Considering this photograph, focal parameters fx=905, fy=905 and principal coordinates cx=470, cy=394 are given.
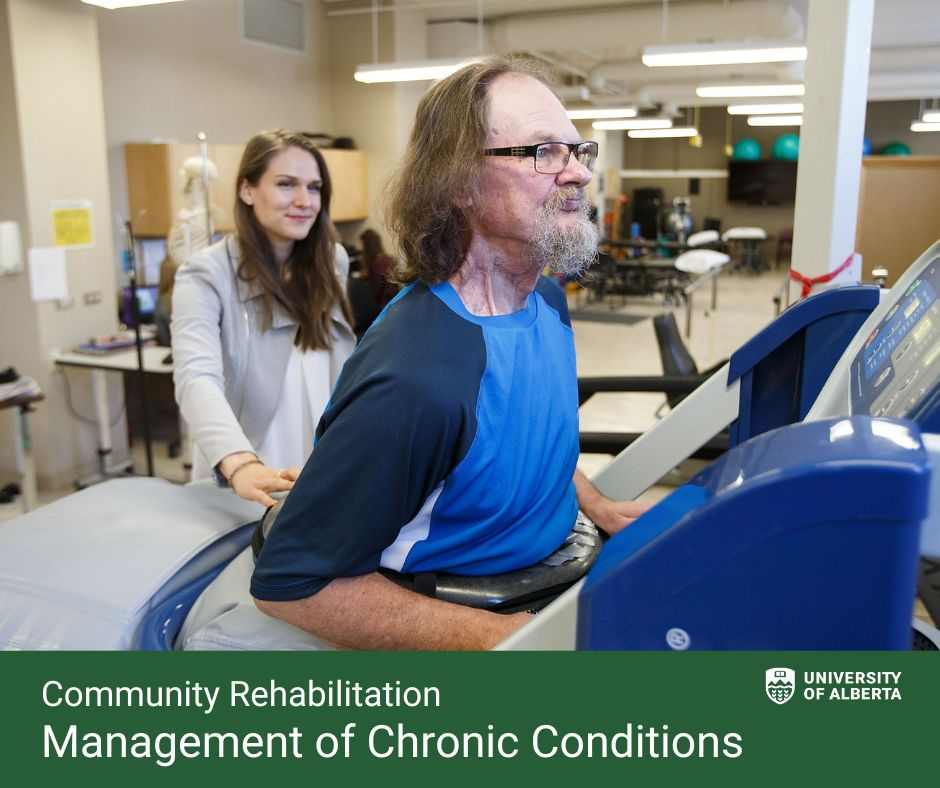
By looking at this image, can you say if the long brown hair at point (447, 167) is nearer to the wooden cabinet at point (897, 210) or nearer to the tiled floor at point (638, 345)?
the tiled floor at point (638, 345)

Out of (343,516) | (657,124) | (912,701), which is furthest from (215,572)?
(657,124)

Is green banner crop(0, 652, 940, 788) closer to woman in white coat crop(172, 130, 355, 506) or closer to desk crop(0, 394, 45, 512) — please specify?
woman in white coat crop(172, 130, 355, 506)

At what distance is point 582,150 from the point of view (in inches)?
45.9

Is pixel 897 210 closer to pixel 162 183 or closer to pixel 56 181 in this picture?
pixel 56 181

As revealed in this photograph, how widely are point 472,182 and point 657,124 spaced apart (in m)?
11.4

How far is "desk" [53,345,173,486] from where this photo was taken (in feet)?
14.8

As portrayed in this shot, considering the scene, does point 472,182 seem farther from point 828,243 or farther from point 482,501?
point 828,243

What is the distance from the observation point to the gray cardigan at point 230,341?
1.73 m

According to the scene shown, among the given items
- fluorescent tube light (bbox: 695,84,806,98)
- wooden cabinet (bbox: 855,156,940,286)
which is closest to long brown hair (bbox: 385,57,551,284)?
wooden cabinet (bbox: 855,156,940,286)

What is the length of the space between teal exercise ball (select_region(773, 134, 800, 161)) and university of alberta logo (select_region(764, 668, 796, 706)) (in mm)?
17232

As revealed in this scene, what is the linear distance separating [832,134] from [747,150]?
1504cm

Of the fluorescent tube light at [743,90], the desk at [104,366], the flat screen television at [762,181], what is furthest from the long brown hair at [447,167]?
the flat screen television at [762,181]

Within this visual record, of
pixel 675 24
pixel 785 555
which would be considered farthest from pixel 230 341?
pixel 675 24

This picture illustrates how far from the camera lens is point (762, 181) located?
17422 millimetres
